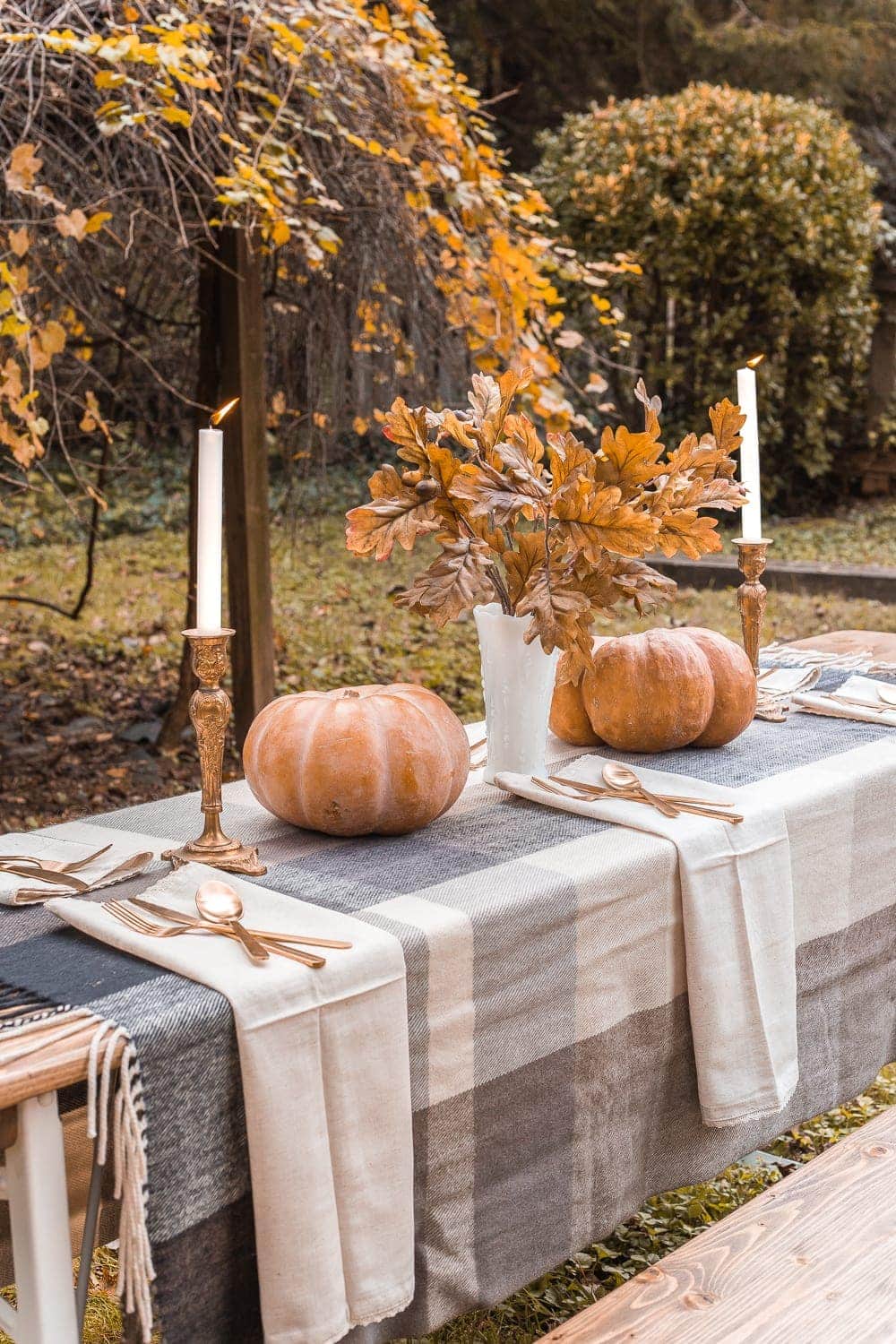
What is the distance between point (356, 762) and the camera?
139 centimetres

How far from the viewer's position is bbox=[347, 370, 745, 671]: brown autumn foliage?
146cm

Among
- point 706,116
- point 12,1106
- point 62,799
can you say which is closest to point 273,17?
point 62,799

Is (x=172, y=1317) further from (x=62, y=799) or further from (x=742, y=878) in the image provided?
(x=62, y=799)

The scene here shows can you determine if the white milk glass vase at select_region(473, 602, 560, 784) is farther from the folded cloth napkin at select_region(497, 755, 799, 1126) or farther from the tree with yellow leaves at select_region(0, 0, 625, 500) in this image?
the tree with yellow leaves at select_region(0, 0, 625, 500)

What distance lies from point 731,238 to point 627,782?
6443mm

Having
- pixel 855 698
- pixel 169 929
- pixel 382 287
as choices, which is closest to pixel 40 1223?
pixel 169 929

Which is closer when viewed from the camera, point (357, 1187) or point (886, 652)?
point (357, 1187)

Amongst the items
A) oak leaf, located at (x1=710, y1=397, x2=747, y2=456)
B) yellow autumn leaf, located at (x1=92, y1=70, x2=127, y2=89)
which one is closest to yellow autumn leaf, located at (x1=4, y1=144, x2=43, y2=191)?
yellow autumn leaf, located at (x1=92, y1=70, x2=127, y2=89)

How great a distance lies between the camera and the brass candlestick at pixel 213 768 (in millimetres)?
1297

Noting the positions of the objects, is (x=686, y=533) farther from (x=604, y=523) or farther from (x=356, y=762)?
(x=356, y=762)

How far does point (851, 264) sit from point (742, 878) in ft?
22.2

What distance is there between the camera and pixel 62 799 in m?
3.97

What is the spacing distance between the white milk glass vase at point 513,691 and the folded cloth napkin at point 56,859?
47 cm

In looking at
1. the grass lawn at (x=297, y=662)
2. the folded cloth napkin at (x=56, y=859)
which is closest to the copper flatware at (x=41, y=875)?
the folded cloth napkin at (x=56, y=859)
